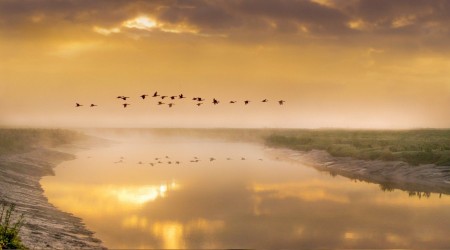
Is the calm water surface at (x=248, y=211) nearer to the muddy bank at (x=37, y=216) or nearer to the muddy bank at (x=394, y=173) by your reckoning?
the muddy bank at (x=37, y=216)

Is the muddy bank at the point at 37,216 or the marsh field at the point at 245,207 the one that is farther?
the marsh field at the point at 245,207

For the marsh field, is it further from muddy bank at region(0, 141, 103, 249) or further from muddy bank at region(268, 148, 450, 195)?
muddy bank at region(268, 148, 450, 195)

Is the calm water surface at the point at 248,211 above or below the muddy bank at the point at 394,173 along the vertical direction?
below

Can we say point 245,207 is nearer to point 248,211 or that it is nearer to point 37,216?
point 248,211

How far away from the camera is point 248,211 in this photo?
108 feet

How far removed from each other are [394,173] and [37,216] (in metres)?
39.3

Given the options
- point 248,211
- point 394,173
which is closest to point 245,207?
point 248,211

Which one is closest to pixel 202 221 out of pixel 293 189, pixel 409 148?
pixel 293 189

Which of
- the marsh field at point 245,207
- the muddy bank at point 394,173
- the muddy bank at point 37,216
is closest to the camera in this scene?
A: the muddy bank at point 37,216

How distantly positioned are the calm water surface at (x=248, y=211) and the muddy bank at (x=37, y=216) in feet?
3.60

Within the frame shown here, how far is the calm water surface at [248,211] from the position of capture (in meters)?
25.0

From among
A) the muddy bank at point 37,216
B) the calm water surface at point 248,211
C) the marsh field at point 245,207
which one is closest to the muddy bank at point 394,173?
the marsh field at point 245,207

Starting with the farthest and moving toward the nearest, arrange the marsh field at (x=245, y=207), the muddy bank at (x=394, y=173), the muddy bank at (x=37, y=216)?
the muddy bank at (x=394, y=173), the marsh field at (x=245, y=207), the muddy bank at (x=37, y=216)

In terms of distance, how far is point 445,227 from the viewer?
28.6 m
